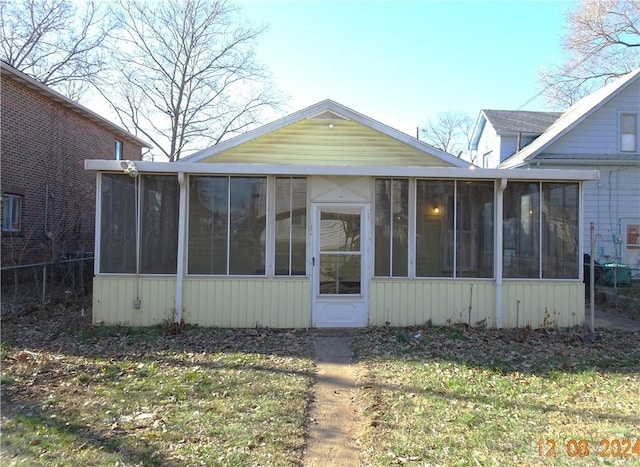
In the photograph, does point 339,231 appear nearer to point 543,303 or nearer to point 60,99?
point 543,303

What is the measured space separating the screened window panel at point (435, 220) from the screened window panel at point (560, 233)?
175 cm

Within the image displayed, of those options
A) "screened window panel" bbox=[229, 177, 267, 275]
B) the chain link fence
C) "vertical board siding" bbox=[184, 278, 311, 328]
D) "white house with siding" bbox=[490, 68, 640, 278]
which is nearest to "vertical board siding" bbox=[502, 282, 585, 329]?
"vertical board siding" bbox=[184, 278, 311, 328]

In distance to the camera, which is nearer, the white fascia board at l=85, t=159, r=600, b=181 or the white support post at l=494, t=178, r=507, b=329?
the white fascia board at l=85, t=159, r=600, b=181

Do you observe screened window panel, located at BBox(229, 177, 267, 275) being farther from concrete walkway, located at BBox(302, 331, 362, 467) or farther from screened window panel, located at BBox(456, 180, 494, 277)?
screened window panel, located at BBox(456, 180, 494, 277)

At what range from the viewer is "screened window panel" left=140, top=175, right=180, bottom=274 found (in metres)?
7.88

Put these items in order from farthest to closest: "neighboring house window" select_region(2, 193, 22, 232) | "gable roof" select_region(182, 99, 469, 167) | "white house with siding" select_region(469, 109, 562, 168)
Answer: "white house with siding" select_region(469, 109, 562, 168)
"neighboring house window" select_region(2, 193, 22, 232)
"gable roof" select_region(182, 99, 469, 167)

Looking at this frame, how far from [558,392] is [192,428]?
13.0ft

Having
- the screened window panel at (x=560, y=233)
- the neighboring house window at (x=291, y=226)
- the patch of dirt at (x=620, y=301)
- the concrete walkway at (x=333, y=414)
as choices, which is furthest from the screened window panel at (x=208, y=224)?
the patch of dirt at (x=620, y=301)

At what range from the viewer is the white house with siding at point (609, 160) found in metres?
14.8

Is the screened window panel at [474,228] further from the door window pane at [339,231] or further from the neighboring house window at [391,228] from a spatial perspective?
the door window pane at [339,231]

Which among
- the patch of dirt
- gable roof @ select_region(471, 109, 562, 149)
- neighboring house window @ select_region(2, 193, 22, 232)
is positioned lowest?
the patch of dirt

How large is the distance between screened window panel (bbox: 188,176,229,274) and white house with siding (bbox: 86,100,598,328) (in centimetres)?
Answer: 2

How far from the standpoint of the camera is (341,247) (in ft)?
26.5

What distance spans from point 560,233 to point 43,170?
14637mm
